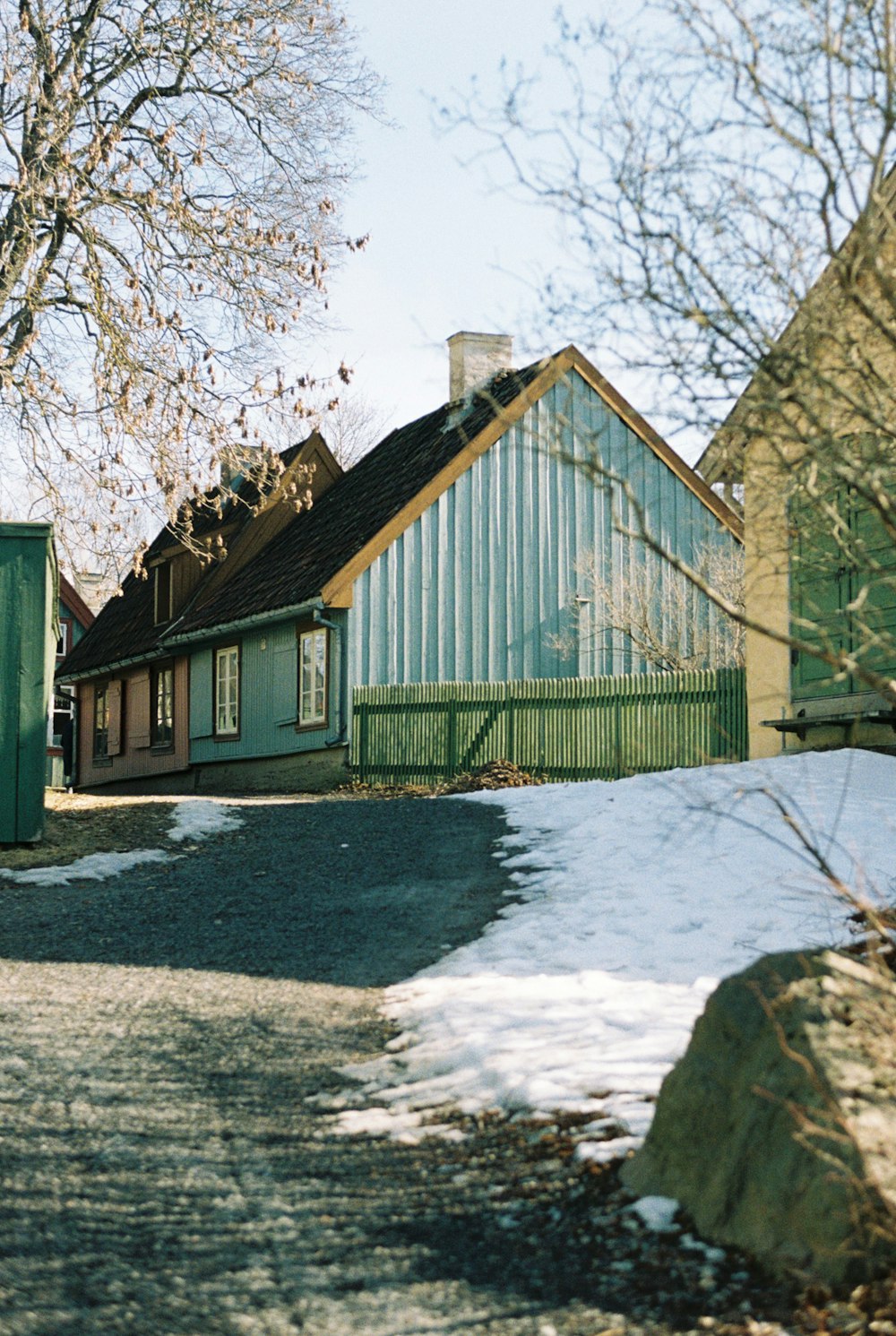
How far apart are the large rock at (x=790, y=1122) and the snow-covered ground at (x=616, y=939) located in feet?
1.25

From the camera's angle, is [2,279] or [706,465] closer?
[706,465]

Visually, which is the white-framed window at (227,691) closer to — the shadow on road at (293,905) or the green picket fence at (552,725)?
the green picket fence at (552,725)

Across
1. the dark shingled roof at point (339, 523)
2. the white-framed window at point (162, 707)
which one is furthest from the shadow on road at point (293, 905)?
the white-framed window at point (162, 707)

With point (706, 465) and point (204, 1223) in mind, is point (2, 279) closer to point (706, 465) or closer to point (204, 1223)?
point (706, 465)

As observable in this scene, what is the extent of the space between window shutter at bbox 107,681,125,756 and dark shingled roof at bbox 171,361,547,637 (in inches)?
243

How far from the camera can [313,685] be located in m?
24.9

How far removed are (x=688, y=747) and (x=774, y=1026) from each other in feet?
50.2

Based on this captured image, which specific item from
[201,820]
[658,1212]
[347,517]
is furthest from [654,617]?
[658,1212]

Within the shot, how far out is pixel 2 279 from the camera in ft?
62.0

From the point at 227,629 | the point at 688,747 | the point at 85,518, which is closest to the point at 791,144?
the point at 85,518

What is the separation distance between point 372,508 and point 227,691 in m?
5.36

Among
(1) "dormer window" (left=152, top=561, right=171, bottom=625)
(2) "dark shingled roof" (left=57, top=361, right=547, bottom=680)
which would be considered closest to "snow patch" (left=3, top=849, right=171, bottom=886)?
(2) "dark shingled roof" (left=57, top=361, right=547, bottom=680)

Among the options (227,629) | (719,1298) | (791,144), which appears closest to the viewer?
(719,1298)

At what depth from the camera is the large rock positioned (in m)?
4.05
